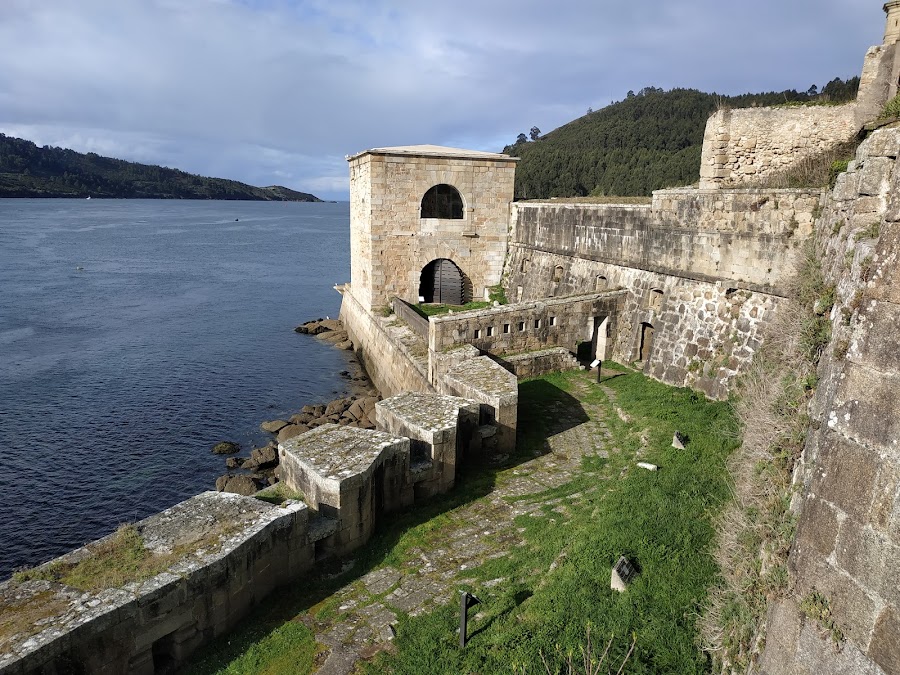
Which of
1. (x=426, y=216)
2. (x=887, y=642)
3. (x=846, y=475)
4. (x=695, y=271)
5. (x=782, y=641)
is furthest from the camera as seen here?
(x=426, y=216)

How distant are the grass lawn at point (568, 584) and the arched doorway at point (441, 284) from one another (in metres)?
15.9

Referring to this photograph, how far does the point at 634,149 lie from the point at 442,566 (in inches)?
2419

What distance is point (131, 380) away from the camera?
2253 cm

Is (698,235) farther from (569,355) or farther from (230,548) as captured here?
(230,548)

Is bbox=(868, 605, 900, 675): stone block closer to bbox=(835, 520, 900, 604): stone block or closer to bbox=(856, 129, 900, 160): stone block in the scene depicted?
bbox=(835, 520, 900, 604): stone block

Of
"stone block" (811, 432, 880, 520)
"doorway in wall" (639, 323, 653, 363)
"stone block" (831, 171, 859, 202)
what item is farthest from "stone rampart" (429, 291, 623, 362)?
"stone block" (811, 432, 880, 520)

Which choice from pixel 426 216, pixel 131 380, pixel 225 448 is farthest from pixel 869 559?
pixel 131 380

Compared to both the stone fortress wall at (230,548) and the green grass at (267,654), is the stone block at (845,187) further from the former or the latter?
the green grass at (267,654)

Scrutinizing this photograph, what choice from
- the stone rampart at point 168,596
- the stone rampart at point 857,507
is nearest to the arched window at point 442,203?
A: the stone rampart at point 168,596

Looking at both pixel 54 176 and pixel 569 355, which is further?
pixel 54 176

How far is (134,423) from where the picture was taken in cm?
1853

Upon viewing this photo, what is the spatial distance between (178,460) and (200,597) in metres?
11.7

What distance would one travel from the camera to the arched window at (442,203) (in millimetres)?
22406

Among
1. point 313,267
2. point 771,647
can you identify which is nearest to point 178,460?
point 771,647
